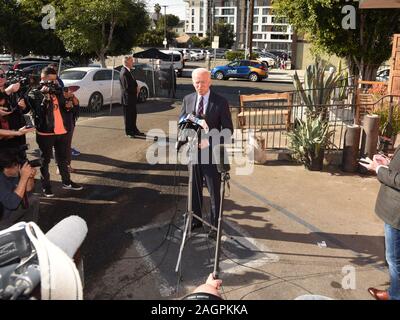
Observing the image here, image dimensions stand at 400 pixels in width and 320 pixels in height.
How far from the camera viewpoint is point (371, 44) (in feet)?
44.0

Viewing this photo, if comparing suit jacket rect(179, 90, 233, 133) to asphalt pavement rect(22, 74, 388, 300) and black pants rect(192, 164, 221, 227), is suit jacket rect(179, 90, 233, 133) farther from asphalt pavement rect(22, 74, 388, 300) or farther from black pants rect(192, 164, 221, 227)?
asphalt pavement rect(22, 74, 388, 300)

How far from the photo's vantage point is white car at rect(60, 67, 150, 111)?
536 inches

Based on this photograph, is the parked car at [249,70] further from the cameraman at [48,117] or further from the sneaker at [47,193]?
the sneaker at [47,193]

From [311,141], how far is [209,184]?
322 centimetres

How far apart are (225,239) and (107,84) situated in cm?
1094

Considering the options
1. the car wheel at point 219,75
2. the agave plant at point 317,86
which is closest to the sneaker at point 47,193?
the agave plant at point 317,86

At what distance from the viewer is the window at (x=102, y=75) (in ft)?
46.5

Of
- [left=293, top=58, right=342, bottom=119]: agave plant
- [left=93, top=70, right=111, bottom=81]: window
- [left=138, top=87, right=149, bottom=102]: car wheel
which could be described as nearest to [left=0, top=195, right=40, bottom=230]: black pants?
[left=293, top=58, right=342, bottom=119]: agave plant

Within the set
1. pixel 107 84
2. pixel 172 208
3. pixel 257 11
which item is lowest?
pixel 172 208

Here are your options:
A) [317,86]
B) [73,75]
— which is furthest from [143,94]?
[317,86]

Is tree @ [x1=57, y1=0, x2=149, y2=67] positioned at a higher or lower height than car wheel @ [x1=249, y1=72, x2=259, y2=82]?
higher

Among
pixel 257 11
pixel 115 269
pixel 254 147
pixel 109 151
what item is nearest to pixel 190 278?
pixel 115 269

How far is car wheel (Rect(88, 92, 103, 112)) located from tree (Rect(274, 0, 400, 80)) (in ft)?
22.4

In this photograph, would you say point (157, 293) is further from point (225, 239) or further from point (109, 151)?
point (109, 151)
